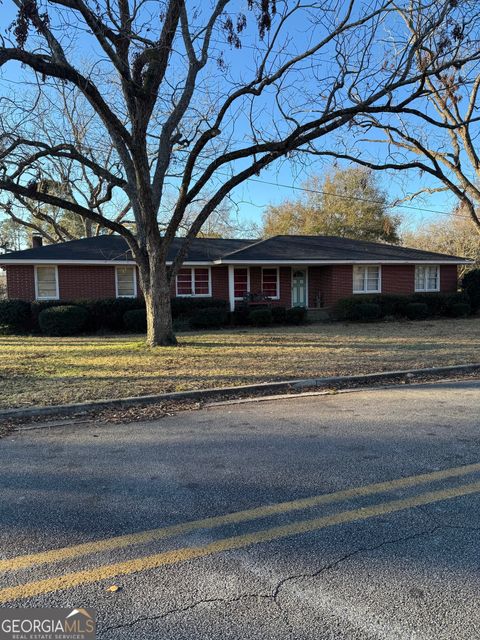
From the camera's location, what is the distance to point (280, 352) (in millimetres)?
11352

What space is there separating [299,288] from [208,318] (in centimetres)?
718

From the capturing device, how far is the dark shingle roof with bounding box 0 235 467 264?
18.9 meters

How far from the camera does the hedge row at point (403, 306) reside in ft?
63.5

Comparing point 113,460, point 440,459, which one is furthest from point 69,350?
point 440,459

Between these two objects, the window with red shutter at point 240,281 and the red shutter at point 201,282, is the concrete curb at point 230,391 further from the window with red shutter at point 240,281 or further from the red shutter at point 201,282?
the window with red shutter at point 240,281

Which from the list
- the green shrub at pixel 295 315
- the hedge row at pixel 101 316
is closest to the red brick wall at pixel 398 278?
the green shrub at pixel 295 315

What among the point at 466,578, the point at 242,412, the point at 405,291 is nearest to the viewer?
the point at 466,578

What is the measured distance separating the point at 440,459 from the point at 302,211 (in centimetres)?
4518

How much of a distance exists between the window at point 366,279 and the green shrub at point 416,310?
248 cm

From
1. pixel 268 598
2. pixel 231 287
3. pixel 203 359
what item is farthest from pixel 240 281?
pixel 268 598

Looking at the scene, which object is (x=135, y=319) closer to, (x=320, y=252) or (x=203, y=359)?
(x=203, y=359)

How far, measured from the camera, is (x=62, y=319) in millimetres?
15898

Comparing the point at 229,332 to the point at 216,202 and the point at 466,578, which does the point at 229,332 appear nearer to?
the point at 216,202

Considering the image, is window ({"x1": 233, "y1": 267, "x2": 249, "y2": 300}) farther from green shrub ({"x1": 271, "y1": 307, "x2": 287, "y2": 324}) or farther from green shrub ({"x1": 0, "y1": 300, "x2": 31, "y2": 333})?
green shrub ({"x1": 0, "y1": 300, "x2": 31, "y2": 333})
